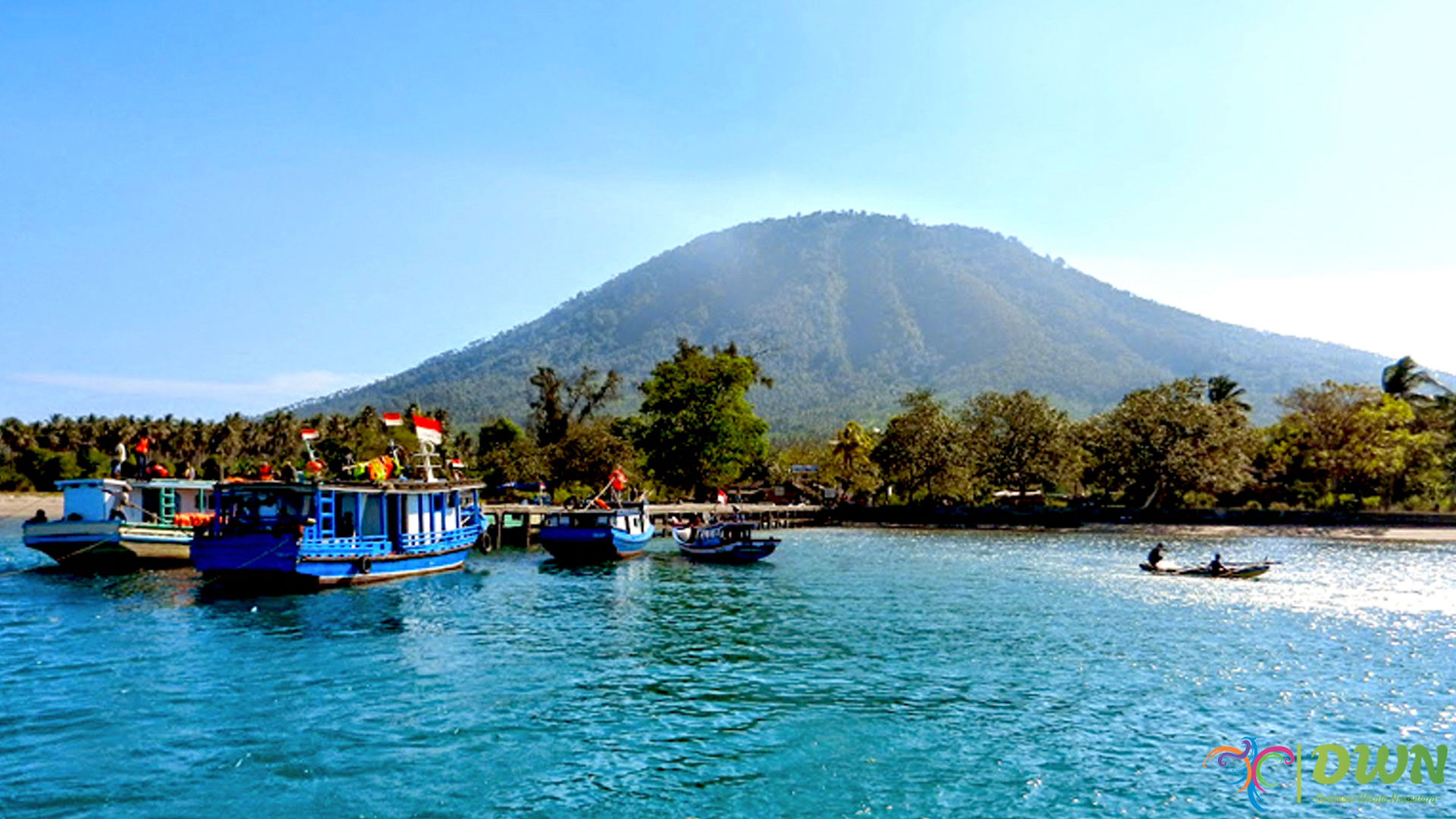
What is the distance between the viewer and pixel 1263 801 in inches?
598

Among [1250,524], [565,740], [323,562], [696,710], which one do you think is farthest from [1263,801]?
[1250,524]

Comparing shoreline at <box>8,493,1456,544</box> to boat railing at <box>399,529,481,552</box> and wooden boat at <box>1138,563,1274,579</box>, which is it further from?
boat railing at <box>399,529,481,552</box>

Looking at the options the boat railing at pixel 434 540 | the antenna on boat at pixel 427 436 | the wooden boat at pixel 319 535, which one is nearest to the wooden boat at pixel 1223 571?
the boat railing at pixel 434 540

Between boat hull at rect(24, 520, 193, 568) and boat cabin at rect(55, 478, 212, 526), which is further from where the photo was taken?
boat cabin at rect(55, 478, 212, 526)

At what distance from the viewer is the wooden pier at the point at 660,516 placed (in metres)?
62.0

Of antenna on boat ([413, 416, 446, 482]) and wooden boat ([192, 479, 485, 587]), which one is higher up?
antenna on boat ([413, 416, 446, 482])

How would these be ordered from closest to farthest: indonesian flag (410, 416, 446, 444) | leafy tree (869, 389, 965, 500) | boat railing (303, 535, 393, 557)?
boat railing (303, 535, 393, 557), indonesian flag (410, 416, 446, 444), leafy tree (869, 389, 965, 500)

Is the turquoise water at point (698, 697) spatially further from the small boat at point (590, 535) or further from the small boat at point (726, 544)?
the small boat at point (726, 544)

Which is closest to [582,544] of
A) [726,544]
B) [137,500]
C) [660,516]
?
[726,544]

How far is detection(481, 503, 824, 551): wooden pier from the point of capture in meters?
62.0

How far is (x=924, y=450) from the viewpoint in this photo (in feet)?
275

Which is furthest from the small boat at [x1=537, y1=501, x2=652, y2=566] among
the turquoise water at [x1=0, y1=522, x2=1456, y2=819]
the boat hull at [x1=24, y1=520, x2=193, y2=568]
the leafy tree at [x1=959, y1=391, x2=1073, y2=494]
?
the leafy tree at [x1=959, y1=391, x2=1073, y2=494]

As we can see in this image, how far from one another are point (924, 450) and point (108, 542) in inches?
2446

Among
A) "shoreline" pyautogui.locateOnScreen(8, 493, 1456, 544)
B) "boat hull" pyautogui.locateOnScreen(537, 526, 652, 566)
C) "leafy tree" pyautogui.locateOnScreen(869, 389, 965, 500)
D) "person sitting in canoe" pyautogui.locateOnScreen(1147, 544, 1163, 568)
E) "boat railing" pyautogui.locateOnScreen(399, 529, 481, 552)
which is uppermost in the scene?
"leafy tree" pyautogui.locateOnScreen(869, 389, 965, 500)
